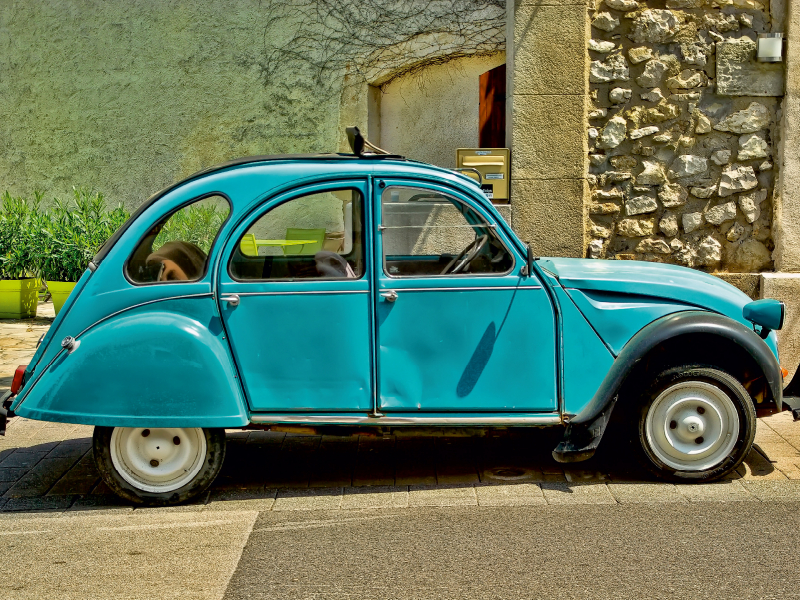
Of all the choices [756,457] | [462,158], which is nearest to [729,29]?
[462,158]

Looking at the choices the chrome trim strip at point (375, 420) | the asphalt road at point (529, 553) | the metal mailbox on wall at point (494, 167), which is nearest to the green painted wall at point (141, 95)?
the metal mailbox on wall at point (494, 167)

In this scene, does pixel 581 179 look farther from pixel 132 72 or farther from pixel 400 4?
pixel 132 72

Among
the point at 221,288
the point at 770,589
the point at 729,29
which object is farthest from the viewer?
the point at 729,29

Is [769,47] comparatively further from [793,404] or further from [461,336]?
[461,336]

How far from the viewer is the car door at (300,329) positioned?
4770mm

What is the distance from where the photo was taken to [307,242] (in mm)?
5000

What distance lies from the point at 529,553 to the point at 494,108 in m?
5.89

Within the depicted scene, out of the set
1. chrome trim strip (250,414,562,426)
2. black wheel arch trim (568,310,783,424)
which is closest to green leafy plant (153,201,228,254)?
chrome trim strip (250,414,562,426)

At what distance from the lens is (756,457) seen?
5.55 meters

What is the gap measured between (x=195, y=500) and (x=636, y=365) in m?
2.41

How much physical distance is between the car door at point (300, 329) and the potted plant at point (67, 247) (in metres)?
5.55

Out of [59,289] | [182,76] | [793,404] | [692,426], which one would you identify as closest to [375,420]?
[692,426]

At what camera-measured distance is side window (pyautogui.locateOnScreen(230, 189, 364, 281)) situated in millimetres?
4867

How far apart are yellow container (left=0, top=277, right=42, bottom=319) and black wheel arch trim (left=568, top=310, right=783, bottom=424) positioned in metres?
7.26
